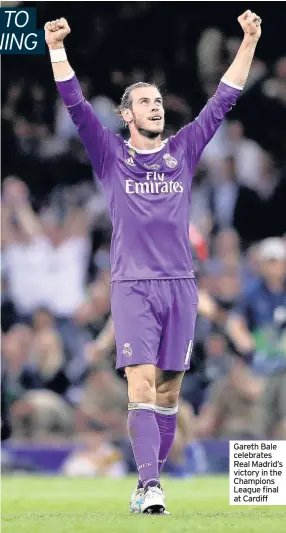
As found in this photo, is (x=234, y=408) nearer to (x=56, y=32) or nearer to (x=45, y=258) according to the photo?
(x=45, y=258)

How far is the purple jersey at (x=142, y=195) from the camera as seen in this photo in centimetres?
723

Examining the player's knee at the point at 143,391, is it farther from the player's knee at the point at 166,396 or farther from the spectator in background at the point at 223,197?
the spectator in background at the point at 223,197

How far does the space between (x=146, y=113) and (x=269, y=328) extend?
19.9 feet

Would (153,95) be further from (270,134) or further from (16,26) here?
(270,134)

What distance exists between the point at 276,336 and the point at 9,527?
279 inches

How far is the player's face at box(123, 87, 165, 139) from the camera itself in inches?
293

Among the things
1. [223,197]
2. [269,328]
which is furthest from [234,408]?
[223,197]

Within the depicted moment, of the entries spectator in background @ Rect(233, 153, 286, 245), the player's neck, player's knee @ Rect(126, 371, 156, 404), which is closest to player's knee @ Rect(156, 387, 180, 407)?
player's knee @ Rect(126, 371, 156, 404)

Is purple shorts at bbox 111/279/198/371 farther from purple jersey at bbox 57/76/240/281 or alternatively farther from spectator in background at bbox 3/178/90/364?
spectator in background at bbox 3/178/90/364

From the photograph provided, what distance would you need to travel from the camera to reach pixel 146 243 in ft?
23.7

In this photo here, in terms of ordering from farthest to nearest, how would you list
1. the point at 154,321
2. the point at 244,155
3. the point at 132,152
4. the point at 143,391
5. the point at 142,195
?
the point at 244,155
the point at 132,152
the point at 142,195
the point at 154,321
the point at 143,391

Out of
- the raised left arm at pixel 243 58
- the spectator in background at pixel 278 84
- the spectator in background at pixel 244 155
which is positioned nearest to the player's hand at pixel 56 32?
the raised left arm at pixel 243 58

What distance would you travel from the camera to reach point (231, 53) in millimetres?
15805

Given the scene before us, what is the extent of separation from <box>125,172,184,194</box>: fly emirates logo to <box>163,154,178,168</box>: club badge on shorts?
9 cm
